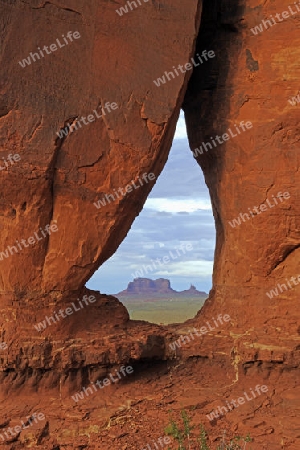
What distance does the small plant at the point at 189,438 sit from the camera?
6.46m

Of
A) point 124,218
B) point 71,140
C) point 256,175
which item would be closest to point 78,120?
point 71,140

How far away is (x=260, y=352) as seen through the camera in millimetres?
7594

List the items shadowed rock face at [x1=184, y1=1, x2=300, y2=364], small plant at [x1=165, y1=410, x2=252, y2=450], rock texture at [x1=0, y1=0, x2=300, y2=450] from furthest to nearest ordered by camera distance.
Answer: shadowed rock face at [x1=184, y1=1, x2=300, y2=364], rock texture at [x1=0, y1=0, x2=300, y2=450], small plant at [x1=165, y1=410, x2=252, y2=450]

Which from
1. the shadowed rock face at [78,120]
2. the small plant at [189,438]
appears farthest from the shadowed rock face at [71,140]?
the small plant at [189,438]

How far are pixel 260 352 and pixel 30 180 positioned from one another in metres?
3.78

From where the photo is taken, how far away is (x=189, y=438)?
663 cm

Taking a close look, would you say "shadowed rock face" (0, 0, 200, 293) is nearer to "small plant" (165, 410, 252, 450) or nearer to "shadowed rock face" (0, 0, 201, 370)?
"shadowed rock face" (0, 0, 201, 370)

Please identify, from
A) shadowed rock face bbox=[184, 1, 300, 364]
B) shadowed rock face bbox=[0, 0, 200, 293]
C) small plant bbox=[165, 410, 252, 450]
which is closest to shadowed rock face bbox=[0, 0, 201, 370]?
shadowed rock face bbox=[0, 0, 200, 293]

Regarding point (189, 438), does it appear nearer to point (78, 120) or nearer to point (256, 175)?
point (256, 175)

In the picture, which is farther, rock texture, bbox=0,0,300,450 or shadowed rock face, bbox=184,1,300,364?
shadowed rock face, bbox=184,1,300,364

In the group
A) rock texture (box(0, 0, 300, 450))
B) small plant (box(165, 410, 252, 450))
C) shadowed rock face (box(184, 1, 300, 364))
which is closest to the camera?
small plant (box(165, 410, 252, 450))

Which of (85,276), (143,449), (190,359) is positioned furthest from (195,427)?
(85,276)

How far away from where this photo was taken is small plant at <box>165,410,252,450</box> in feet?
21.2

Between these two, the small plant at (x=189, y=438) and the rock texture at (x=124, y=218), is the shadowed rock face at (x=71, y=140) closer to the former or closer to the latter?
the rock texture at (x=124, y=218)
